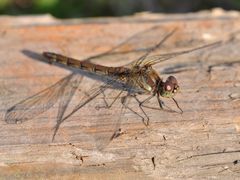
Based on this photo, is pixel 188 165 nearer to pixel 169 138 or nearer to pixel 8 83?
pixel 169 138

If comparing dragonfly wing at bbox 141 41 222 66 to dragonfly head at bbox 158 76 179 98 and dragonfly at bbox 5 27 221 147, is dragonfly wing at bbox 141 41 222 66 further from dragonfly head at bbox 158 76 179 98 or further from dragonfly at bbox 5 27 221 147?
dragonfly head at bbox 158 76 179 98

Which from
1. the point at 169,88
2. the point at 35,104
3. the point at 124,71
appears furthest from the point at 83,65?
the point at 169,88

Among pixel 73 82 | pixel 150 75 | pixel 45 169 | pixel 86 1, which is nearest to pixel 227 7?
pixel 86 1

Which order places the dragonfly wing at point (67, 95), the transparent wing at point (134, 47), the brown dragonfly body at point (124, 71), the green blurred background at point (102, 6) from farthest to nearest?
the green blurred background at point (102, 6), the transparent wing at point (134, 47), the brown dragonfly body at point (124, 71), the dragonfly wing at point (67, 95)

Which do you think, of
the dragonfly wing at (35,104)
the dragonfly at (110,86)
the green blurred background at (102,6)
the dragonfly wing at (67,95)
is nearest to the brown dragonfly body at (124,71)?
the dragonfly at (110,86)

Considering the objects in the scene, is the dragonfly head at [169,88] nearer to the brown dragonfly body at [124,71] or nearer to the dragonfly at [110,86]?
the dragonfly at [110,86]

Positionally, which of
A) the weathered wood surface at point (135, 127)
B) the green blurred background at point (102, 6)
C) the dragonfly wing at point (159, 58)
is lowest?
the weathered wood surface at point (135, 127)

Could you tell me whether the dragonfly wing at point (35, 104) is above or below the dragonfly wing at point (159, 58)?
below
